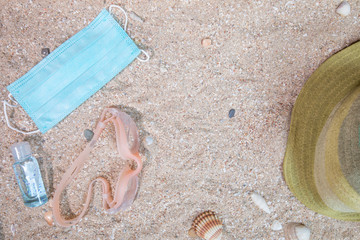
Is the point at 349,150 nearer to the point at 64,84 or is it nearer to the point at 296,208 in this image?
the point at 296,208

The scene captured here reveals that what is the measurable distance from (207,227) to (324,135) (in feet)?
2.57

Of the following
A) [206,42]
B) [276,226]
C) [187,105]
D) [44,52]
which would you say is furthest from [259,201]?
[44,52]

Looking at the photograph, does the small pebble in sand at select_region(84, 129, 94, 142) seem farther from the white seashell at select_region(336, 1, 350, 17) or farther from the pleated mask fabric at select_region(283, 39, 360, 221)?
the white seashell at select_region(336, 1, 350, 17)

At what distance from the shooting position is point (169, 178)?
159 cm

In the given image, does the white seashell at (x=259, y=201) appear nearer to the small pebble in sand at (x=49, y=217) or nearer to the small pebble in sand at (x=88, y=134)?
the small pebble in sand at (x=88, y=134)

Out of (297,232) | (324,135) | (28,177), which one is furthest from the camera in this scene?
(297,232)

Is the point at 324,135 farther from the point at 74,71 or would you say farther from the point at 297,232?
the point at 74,71

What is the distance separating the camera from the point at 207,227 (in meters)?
1.55

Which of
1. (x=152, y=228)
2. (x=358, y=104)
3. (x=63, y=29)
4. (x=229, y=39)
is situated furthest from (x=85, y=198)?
(x=358, y=104)

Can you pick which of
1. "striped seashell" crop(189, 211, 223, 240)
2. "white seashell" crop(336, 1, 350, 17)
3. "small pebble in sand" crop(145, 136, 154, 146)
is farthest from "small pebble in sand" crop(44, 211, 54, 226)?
"white seashell" crop(336, 1, 350, 17)

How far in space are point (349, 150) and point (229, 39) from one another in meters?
0.82

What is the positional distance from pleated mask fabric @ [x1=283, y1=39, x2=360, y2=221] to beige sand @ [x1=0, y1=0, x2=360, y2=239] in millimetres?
64

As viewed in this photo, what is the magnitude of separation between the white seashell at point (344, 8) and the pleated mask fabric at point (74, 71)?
1149 millimetres

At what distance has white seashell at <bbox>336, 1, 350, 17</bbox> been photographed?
1.55 m
